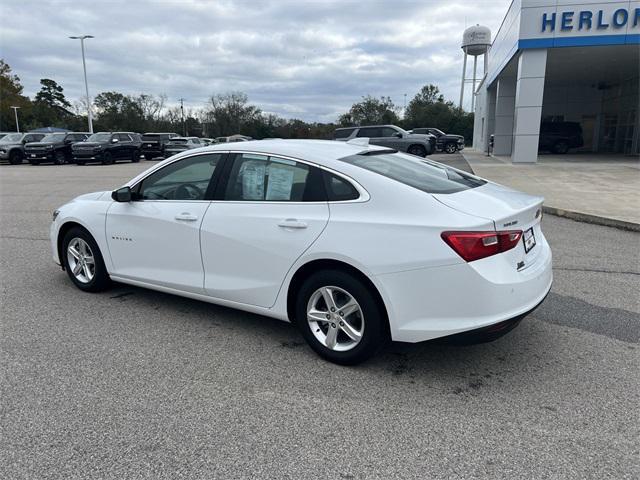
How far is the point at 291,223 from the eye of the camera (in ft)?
11.8

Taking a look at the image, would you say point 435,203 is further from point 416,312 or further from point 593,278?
point 593,278

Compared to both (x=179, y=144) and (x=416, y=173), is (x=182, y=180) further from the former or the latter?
(x=179, y=144)

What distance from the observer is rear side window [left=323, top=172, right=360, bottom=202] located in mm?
3508

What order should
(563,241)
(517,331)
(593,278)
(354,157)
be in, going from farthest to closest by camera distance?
(563,241)
(593,278)
(517,331)
(354,157)

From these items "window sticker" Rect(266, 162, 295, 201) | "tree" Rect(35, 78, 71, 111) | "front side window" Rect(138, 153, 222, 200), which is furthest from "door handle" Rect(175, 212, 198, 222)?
"tree" Rect(35, 78, 71, 111)

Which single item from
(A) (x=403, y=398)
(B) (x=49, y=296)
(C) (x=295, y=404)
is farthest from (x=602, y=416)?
(B) (x=49, y=296)

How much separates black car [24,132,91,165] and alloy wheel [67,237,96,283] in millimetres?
25127

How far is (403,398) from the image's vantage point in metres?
3.18

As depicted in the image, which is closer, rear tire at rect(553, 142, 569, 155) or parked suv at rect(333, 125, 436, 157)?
parked suv at rect(333, 125, 436, 157)

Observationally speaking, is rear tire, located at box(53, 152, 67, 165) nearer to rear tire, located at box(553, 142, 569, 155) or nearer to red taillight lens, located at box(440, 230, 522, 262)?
rear tire, located at box(553, 142, 569, 155)

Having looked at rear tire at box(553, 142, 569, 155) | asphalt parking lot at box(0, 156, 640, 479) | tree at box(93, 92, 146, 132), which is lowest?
asphalt parking lot at box(0, 156, 640, 479)

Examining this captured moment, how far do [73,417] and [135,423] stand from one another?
395mm

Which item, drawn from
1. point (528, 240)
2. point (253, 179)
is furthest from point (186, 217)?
point (528, 240)

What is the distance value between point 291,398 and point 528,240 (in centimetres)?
194
